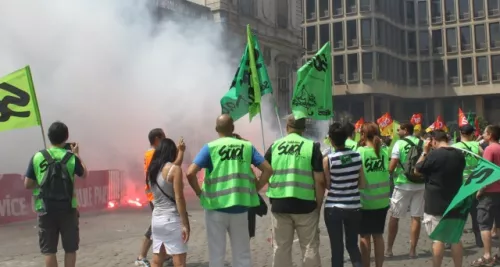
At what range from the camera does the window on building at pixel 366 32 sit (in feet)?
147

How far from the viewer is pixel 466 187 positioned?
433 cm

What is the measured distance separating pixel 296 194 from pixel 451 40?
47.8m

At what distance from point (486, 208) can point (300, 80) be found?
8.36 ft

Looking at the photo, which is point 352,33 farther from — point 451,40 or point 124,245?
point 124,245

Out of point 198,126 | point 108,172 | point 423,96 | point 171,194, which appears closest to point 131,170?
point 108,172

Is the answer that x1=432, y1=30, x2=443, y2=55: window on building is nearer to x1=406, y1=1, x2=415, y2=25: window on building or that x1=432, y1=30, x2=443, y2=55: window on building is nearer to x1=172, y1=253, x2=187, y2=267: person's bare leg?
x1=406, y1=1, x2=415, y2=25: window on building

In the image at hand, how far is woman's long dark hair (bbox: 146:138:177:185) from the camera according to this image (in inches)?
175

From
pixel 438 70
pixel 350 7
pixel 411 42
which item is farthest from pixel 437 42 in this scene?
pixel 350 7

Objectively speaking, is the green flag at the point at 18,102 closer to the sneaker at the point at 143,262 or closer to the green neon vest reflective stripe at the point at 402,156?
the sneaker at the point at 143,262

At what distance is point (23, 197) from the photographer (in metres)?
9.81

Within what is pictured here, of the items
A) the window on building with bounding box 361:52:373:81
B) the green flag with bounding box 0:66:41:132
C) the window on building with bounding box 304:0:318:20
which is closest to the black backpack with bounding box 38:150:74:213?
the green flag with bounding box 0:66:41:132

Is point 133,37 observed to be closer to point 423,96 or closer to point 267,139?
point 267,139

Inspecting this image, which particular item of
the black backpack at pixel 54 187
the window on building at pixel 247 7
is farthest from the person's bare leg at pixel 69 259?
Result: the window on building at pixel 247 7

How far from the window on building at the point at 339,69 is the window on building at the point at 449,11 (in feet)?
35.6
